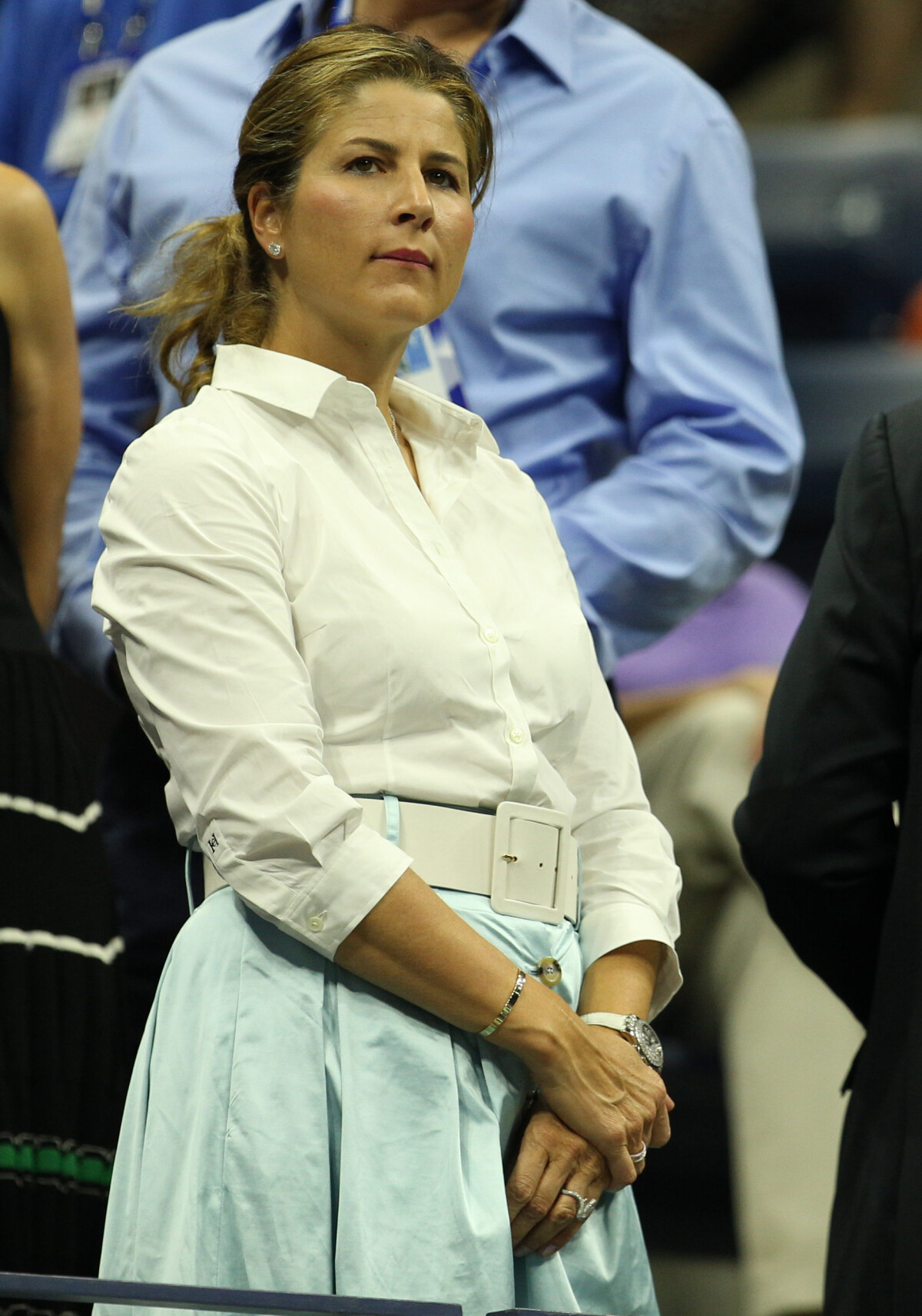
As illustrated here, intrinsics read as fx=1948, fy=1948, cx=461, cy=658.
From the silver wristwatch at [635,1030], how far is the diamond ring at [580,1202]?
12 centimetres

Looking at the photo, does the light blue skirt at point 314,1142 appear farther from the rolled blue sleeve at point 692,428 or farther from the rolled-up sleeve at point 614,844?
the rolled blue sleeve at point 692,428

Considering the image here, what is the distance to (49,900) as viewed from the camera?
1785 millimetres

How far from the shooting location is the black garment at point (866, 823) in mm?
1703

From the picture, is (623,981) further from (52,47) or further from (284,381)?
(52,47)

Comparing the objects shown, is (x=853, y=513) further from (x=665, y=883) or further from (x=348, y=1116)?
(x=348, y=1116)

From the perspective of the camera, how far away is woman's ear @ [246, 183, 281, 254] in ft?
5.54

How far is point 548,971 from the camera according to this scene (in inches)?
59.7

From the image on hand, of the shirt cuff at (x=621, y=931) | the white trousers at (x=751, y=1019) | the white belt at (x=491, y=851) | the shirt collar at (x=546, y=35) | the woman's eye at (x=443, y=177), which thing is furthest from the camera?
the white trousers at (x=751, y=1019)

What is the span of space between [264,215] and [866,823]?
79cm

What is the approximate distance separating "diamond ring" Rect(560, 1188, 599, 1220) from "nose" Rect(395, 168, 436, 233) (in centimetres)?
79

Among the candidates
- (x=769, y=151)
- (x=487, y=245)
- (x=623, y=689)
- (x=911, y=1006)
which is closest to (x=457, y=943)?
(x=911, y=1006)

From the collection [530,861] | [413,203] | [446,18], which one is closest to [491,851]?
[530,861]

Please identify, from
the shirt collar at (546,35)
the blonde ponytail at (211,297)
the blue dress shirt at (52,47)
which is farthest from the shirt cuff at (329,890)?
the blue dress shirt at (52,47)

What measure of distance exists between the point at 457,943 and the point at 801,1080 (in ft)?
4.63
